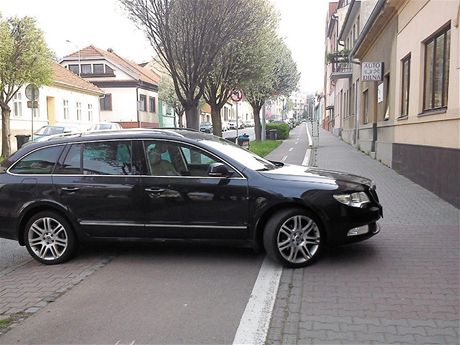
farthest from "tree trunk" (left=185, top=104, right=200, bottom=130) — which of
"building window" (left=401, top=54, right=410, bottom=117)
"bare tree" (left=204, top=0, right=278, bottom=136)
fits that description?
"building window" (left=401, top=54, right=410, bottom=117)

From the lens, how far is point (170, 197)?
221 inches

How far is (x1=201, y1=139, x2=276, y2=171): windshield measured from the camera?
5.79 metres

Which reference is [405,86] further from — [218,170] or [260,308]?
[260,308]

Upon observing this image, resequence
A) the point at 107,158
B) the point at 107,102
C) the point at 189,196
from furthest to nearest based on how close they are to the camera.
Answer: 1. the point at 107,102
2. the point at 107,158
3. the point at 189,196

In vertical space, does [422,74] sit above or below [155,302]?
above

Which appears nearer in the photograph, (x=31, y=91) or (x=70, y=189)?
(x=70, y=189)

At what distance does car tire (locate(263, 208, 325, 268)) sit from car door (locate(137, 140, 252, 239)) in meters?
0.33

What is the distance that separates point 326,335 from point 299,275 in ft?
4.80

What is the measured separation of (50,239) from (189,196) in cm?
185

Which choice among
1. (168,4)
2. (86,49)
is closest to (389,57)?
(168,4)

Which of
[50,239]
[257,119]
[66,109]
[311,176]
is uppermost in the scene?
[66,109]

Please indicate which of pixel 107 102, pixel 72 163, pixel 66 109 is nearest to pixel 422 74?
pixel 72 163

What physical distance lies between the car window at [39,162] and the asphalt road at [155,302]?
1424 mm

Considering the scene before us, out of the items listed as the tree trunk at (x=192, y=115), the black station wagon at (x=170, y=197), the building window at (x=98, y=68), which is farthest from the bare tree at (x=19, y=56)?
the building window at (x=98, y=68)
